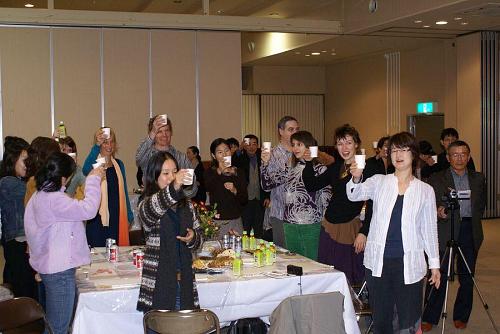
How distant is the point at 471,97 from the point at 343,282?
9.10m

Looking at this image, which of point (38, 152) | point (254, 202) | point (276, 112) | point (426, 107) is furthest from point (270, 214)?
point (276, 112)

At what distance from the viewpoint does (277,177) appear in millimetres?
5500

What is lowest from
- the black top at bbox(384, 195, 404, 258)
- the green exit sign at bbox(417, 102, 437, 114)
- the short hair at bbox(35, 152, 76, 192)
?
the black top at bbox(384, 195, 404, 258)

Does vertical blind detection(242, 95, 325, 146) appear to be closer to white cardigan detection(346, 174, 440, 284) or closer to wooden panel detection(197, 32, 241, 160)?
wooden panel detection(197, 32, 241, 160)

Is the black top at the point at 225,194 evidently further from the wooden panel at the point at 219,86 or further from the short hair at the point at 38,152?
the wooden panel at the point at 219,86

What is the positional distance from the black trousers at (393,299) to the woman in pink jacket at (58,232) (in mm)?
1801

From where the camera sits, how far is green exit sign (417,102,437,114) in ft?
45.8

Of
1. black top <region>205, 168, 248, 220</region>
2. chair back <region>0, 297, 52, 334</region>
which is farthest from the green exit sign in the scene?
chair back <region>0, 297, 52, 334</region>

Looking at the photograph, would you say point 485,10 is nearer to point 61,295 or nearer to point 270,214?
point 270,214

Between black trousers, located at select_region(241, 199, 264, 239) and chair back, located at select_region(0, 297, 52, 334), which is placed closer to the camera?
chair back, located at select_region(0, 297, 52, 334)

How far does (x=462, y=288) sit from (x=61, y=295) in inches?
135

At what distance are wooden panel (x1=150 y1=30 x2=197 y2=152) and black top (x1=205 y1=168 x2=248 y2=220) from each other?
518 centimetres

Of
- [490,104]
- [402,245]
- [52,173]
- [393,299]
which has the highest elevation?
[490,104]

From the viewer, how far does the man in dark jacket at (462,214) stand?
563 centimetres
